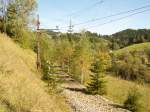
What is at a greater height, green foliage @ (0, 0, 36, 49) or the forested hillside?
green foliage @ (0, 0, 36, 49)

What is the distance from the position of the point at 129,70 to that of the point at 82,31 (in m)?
40.2

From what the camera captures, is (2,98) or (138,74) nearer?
(2,98)

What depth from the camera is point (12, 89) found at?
13305mm

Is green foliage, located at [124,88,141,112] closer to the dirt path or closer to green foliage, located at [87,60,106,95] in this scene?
the dirt path

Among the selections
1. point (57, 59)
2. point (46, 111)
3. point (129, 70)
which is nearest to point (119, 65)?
point (129, 70)

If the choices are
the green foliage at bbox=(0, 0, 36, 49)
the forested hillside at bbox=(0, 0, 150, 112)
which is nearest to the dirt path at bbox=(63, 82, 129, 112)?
the forested hillside at bbox=(0, 0, 150, 112)

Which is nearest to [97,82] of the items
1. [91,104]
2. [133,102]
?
[91,104]

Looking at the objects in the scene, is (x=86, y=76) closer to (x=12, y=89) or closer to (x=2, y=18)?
(x=2, y=18)

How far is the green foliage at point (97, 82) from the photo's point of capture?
41500 mm

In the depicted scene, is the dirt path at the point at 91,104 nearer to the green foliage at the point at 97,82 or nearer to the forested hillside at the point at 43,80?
the forested hillside at the point at 43,80

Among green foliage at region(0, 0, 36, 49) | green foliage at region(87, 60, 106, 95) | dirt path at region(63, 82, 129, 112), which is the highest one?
green foliage at region(0, 0, 36, 49)

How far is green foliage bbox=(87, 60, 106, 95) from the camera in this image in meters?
41.5

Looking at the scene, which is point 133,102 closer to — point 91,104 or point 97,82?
point 91,104

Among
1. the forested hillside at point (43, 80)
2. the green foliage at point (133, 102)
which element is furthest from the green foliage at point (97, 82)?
the green foliage at point (133, 102)
